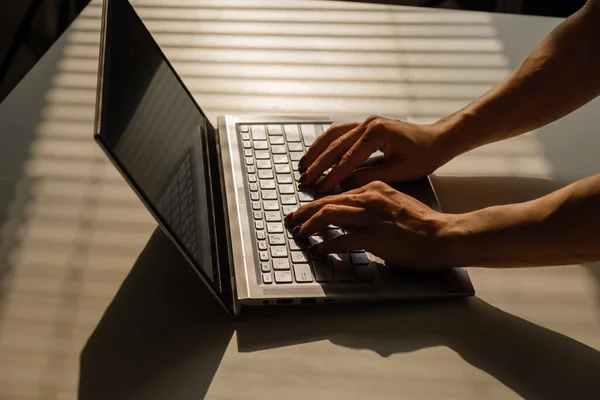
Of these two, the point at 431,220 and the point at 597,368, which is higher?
the point at 431,220

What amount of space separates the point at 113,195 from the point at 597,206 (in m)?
0.62

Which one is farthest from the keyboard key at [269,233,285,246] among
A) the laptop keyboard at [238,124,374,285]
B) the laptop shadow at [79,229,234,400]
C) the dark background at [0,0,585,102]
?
the dark background at [0,0,585,102]

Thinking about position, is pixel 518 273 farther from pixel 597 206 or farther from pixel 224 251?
pixel 224 251

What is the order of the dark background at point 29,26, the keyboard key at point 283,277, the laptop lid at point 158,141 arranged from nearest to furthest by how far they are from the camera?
the laptop lid at point 158,141, the keyboard key at point 283,277, the dark background at point 29,26

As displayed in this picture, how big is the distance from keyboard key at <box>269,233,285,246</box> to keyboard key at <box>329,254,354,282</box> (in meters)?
0.07

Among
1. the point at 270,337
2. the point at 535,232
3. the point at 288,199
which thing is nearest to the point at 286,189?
the point at 288,199

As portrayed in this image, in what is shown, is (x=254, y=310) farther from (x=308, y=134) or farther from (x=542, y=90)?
(x=542, y=90)

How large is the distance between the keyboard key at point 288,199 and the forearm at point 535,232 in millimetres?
213

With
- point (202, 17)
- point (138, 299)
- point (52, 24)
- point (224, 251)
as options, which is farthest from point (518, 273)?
point (52, 24)

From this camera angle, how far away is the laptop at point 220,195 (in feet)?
2.49

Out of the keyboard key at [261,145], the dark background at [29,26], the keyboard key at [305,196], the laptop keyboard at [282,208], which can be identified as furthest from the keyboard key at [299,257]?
the dark background at [29,26]

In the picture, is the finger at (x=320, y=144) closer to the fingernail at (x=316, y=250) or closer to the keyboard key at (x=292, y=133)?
the keyboard key at (x=292, y=133)

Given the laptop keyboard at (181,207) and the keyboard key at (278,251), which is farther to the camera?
the keyboard key at (278,251)

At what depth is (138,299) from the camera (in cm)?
85
